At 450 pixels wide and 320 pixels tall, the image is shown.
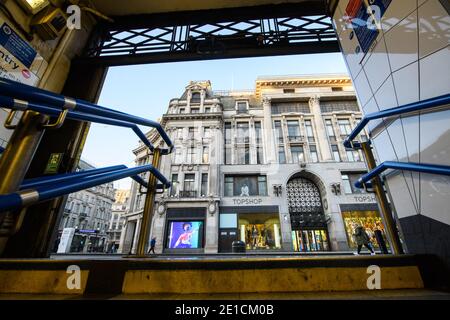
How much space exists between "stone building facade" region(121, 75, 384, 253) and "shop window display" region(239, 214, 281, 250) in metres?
0.08

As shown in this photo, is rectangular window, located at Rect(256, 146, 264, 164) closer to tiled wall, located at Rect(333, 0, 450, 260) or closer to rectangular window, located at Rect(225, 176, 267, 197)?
rectangular window, located at Rect(225, 176, 267, 197)

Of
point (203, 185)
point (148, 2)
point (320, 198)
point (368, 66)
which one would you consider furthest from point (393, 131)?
point (320, 198)

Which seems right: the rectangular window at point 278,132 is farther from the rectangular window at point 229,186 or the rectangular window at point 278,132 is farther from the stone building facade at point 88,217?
the stone building facade at point 88,217

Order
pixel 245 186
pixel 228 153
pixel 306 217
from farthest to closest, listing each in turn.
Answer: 1. pixel 228 153
2. pixel 245 186
3. pixel 306 217

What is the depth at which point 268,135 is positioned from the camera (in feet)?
70.5

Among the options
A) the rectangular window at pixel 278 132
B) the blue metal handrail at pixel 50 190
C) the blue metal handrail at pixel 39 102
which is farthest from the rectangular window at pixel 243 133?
the blue metal handrail at pixel 39 102

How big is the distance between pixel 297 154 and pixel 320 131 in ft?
12.0

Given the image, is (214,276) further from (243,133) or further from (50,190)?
(243,133)

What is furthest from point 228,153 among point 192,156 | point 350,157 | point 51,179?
point 51,179

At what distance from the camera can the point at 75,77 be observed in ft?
13.2

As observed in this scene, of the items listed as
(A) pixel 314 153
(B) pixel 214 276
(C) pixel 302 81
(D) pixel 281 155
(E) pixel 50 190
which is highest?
(C) pixel 302 81

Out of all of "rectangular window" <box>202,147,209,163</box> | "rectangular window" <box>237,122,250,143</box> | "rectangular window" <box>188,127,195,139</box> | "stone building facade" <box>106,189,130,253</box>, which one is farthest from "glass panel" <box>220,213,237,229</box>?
"stone building facade" <box>106,189,130,253</box>

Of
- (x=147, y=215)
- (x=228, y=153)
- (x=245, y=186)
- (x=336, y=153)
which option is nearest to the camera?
(x=147, y=215)

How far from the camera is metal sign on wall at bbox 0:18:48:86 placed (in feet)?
8.95
